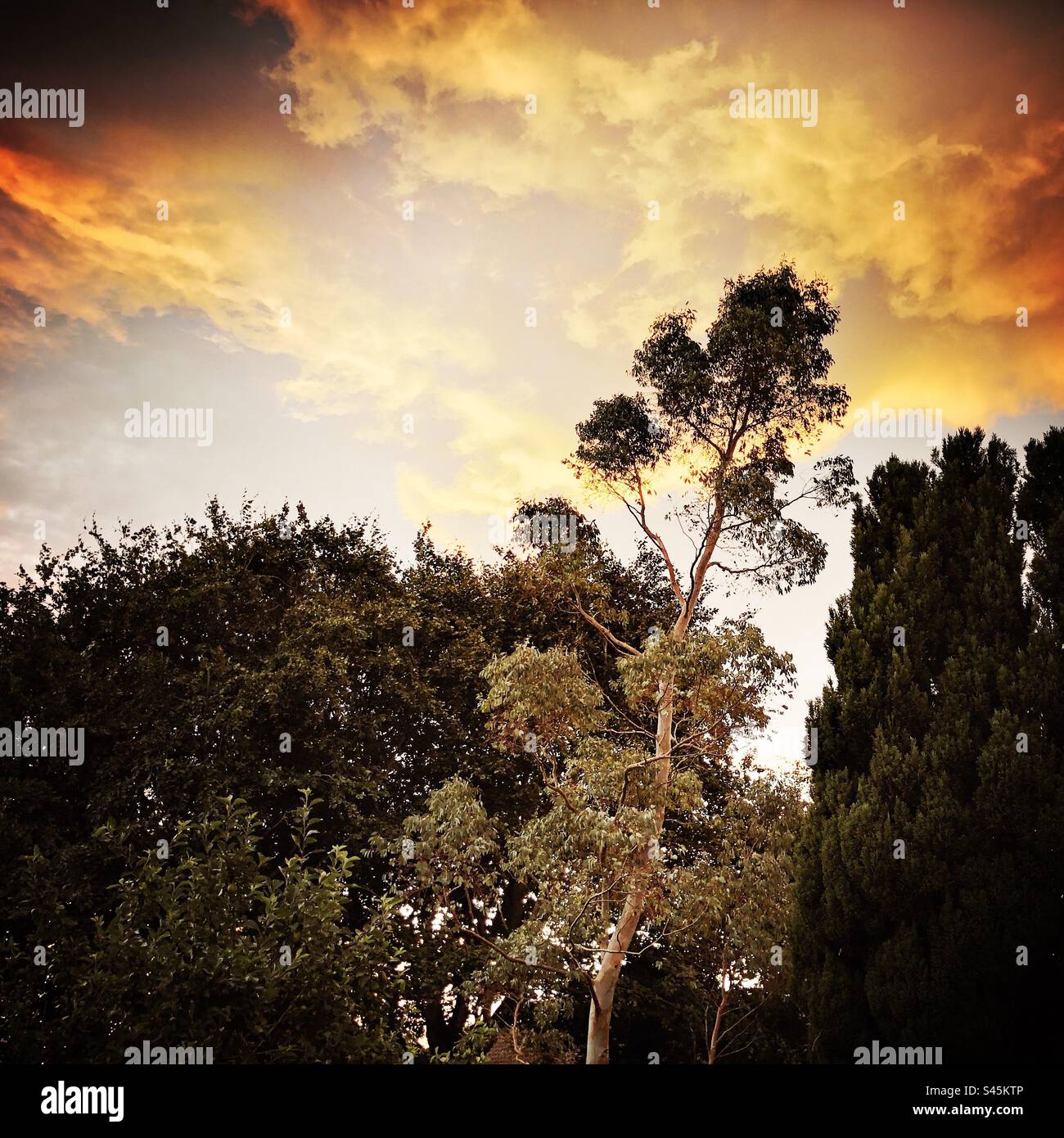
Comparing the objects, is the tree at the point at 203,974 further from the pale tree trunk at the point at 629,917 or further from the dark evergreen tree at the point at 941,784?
the pale tree trunk at the point at 629,917

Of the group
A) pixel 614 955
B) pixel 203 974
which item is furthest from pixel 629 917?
pixel 203 974

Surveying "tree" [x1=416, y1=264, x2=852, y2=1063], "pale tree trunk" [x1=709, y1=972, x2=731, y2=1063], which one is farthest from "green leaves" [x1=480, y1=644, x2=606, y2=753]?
"pale tree trunk" [x1=709, y1=972, x2=731, y2=1063]

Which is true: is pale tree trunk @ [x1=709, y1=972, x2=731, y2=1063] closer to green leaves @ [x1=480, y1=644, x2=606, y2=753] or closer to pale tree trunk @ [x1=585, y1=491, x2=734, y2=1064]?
pale tree trunk @ [x1=585, y1=491, x2=734, y2=1064]

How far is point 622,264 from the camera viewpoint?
1320 centimetres

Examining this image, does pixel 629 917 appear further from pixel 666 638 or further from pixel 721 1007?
pixel 721 1007

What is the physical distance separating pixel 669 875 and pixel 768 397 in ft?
26.3

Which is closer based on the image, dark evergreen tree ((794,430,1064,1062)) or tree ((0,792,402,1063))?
tree ((0,792,402,1063))

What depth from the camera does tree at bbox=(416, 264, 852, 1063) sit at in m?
9.30

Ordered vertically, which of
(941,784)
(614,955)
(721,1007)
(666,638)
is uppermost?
(666,638)

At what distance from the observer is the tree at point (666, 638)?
9305 millimetres

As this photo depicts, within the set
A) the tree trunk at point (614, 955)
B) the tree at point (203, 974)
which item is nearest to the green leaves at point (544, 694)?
the tree trunk at point (614, 955)

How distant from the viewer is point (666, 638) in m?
9.94

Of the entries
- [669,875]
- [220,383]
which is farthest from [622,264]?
[669,875]

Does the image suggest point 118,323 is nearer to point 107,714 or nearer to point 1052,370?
point 107,714
